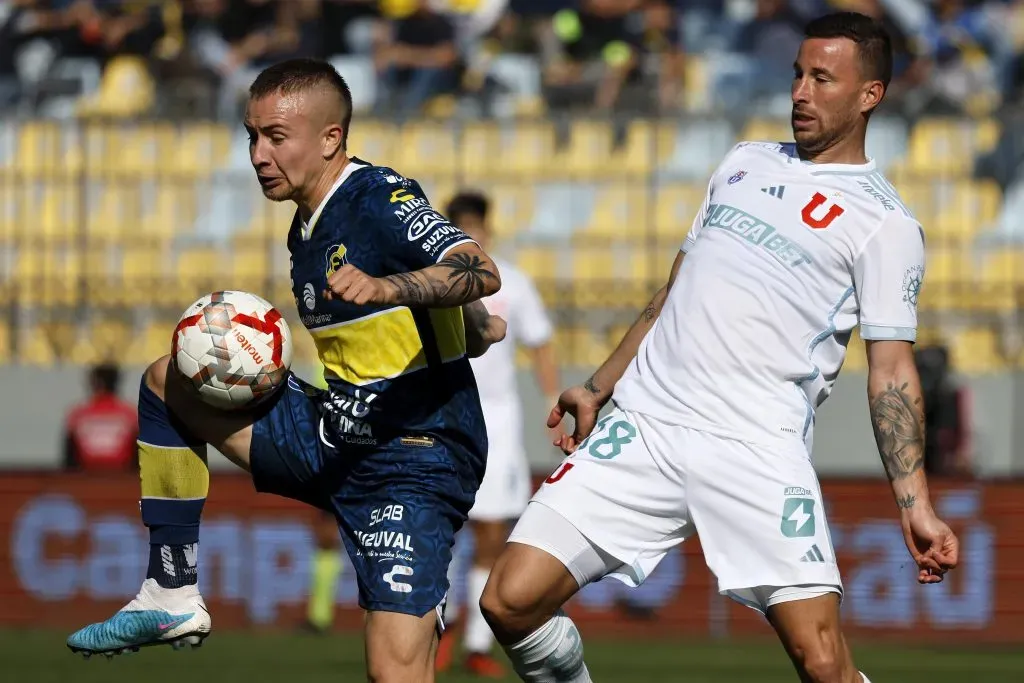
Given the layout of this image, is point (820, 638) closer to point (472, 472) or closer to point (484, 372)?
point (472, 472)

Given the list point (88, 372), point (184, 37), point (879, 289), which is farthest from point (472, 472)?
point (184, 37)

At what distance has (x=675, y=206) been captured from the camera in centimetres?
1520

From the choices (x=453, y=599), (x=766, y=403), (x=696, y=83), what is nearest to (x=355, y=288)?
(x=766, y=403)

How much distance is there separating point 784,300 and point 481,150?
10056 millimetres

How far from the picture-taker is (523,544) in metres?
5.64

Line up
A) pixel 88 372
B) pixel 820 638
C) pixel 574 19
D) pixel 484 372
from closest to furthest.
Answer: pixel 820 638
pixel 484 372
pixel 88 372
pixel 574 19

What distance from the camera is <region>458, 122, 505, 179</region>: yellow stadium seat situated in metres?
15.4

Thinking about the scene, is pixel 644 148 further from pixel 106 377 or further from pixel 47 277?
pixel 47 277

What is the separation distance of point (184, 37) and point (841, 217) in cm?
1209

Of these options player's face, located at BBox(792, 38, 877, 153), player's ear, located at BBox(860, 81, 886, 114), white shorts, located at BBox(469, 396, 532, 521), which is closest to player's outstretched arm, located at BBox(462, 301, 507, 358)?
player's face, located at BBox(792, 38, 877, 153)

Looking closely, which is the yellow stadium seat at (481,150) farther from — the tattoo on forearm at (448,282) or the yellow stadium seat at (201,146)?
the tattoo on forearm at (448,282)

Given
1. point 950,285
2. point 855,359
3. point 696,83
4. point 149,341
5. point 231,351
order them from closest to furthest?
point 231,351 < point 950,285 < point 855,359 < point 149,341 < point 696,83

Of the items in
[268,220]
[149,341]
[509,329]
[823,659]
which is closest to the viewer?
[823,659]

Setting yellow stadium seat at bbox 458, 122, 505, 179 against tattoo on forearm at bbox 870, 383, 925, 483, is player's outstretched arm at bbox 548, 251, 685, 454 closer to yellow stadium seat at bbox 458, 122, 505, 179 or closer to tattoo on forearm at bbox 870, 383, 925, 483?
tattoo on forearm at bbox 870, 383, 925, 483
